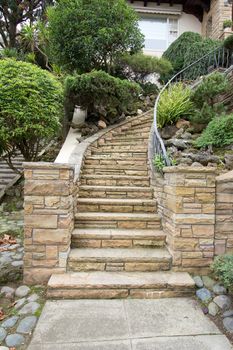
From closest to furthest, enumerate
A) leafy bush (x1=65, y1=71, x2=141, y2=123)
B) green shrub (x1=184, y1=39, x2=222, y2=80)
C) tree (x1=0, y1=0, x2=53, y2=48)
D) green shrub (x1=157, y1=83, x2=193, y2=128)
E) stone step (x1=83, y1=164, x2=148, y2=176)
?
stone step (x1=83, y1=164, x2=148, y2=176) < green shrub (x1=157, y1=83, x2=193, y2=128) < leafy bush (x1=65, y1=71, x2=141, y2=123) < green shrub (x1=184, y1=39, x2=222, y2=80) < tree (x1=0, y1=0, x2=53, y2=48)

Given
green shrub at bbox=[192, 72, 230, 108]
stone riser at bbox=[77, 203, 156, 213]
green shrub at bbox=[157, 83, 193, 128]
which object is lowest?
stone riser at bbox=[77, 203, 156, 213]

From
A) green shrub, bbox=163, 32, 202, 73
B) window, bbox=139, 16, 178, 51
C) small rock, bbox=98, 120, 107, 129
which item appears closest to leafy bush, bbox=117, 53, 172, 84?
green shrub, bbox=163, 32, 202, 73

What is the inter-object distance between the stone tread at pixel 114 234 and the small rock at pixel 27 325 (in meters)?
1.06

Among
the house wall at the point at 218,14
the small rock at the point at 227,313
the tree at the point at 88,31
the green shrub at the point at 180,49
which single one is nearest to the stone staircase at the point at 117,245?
the small rock at the point at 227,313

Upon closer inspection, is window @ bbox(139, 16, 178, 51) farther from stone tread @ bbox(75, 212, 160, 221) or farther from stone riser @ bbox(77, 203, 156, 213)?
stone tread @ bbox(75, 212, 160, 221)

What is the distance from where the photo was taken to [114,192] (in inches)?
166

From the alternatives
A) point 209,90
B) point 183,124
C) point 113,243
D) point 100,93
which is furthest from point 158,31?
point 113,243

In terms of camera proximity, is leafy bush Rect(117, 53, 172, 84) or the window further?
the window

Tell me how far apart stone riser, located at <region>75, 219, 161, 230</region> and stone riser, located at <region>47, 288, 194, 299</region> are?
3.14 ft

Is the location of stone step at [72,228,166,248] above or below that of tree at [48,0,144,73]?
Result: below

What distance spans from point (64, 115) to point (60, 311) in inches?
200

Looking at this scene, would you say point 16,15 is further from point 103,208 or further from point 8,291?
point 8,291

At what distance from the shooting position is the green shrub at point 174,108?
5656 mm

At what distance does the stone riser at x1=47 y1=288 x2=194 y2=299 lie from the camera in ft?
8.77
